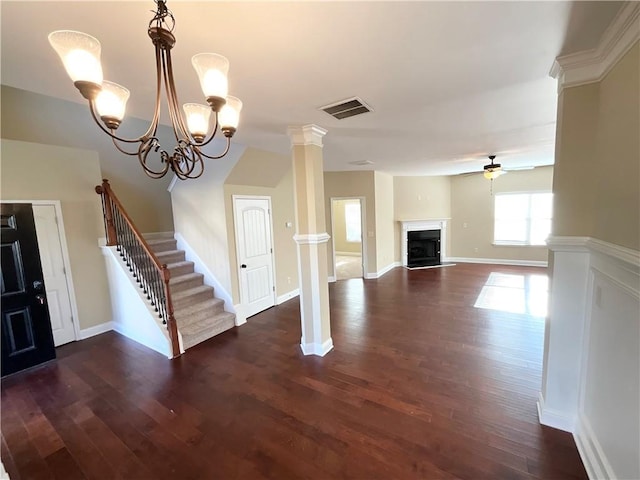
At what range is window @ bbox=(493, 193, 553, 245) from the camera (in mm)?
7090

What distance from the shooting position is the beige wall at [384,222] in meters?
6.82

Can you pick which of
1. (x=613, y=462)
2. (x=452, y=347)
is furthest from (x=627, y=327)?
(x=452, y=347)

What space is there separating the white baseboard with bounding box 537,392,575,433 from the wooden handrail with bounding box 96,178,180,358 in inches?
145

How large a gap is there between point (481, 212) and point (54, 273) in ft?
30.8

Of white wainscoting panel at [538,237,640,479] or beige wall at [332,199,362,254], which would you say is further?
beige wall at [332,199,362,254]

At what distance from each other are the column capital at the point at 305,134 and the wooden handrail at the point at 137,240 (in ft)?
7.35

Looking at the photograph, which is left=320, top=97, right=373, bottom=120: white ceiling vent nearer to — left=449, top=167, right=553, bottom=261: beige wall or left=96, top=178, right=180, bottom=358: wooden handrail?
left=96, top=178, right=180, bottom=358: wooden handrail

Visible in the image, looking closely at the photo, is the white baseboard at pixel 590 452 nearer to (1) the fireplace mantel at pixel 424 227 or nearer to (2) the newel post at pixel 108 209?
(2) the newel post at pixel 108 209

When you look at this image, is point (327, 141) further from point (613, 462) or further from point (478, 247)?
point (478, 247)

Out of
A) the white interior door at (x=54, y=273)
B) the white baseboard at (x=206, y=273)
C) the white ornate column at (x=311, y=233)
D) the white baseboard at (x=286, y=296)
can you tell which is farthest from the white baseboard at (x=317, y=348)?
the white interior door at (x=54, y=273)

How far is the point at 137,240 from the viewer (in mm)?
3686

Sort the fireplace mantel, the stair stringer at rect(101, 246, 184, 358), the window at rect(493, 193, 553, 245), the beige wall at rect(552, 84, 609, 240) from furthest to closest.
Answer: the fireplace mantel → the window at rect(493, 193, 553, 245) → the stair stringer at rect(101, 246, 184, 358) → the beige wall at rect(552, 84, 609, 240)

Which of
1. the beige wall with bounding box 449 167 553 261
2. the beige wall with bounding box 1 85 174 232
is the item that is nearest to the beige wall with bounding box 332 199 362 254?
the beige wall with bounding box 449 167 553 261

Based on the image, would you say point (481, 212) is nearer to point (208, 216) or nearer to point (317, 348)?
point (317, 348)
